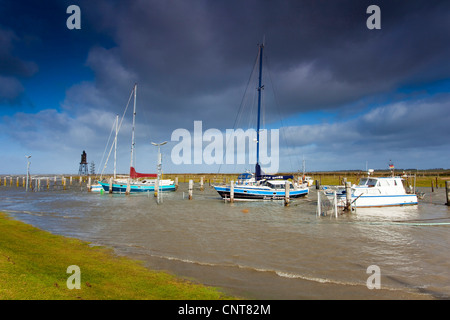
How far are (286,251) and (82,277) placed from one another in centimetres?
902

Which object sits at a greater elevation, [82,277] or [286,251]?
[82,277]

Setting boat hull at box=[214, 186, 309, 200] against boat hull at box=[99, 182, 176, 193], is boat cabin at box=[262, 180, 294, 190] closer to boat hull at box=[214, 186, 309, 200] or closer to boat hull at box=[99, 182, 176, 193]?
boat hull at box=[214, 186, 309, 200]

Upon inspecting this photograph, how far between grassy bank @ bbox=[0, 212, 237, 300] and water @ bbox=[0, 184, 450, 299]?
38.2 inches

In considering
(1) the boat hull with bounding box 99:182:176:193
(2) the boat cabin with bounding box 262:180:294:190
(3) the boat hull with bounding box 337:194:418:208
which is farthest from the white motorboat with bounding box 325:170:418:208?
(1) the boat hull with bounding box 99:182:176:193

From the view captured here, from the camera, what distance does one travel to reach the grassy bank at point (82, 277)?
629cm

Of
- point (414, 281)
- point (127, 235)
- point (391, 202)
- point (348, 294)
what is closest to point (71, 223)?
point (127, 235)

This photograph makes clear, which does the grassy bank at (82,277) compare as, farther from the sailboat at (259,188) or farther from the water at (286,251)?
the sailboat at (259,188)

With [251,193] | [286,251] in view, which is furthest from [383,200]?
[286,251]

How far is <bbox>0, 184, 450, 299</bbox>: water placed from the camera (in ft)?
28.9

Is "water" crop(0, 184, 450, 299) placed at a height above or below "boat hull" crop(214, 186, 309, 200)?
below

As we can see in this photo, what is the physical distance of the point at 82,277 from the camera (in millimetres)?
8156

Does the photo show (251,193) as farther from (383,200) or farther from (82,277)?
(82,277)

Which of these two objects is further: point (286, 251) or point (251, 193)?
point (251, 193)
